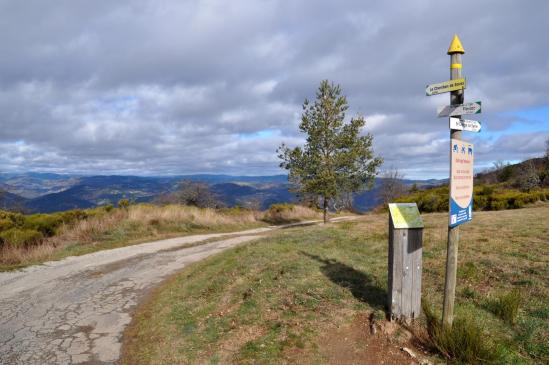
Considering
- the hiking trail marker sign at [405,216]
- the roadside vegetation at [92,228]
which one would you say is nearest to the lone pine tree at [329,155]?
the roadside vegetation at [92,228]

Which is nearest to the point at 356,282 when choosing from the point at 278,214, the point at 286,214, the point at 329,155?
the point at 329,155

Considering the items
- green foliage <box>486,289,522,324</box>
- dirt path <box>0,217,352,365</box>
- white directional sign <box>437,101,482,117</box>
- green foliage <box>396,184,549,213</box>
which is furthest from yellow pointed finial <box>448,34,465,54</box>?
green foliage <box>396,184,549,213</box>

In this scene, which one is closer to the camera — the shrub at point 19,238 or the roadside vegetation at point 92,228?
the roadside vegetation at point 92,228

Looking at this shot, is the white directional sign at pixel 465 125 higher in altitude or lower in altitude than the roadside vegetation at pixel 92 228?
higher

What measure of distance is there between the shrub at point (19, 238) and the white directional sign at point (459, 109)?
16.1 metres

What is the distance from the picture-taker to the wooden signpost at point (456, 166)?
420 cm

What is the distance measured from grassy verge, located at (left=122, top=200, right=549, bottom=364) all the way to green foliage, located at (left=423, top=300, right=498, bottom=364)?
0.08 ft

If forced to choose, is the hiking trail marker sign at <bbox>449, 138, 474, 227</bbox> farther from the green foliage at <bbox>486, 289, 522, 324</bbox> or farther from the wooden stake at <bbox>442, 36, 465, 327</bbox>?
the green foliage at <bbox>486, 289, 522, 324</bbox>

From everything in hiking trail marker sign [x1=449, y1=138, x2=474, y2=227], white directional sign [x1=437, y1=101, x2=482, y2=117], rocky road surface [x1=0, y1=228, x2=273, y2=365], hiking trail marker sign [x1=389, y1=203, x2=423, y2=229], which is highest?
white directional sign [x1=437, y1=101, x2=482, y2=117]

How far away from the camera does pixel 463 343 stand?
166 inches

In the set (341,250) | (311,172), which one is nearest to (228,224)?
(311,172)

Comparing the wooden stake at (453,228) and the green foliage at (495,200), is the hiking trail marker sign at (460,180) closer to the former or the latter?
the wooden stake at (453,228)

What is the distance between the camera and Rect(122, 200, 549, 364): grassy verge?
489cm

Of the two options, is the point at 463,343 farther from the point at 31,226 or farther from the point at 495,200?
the point at 495,200
